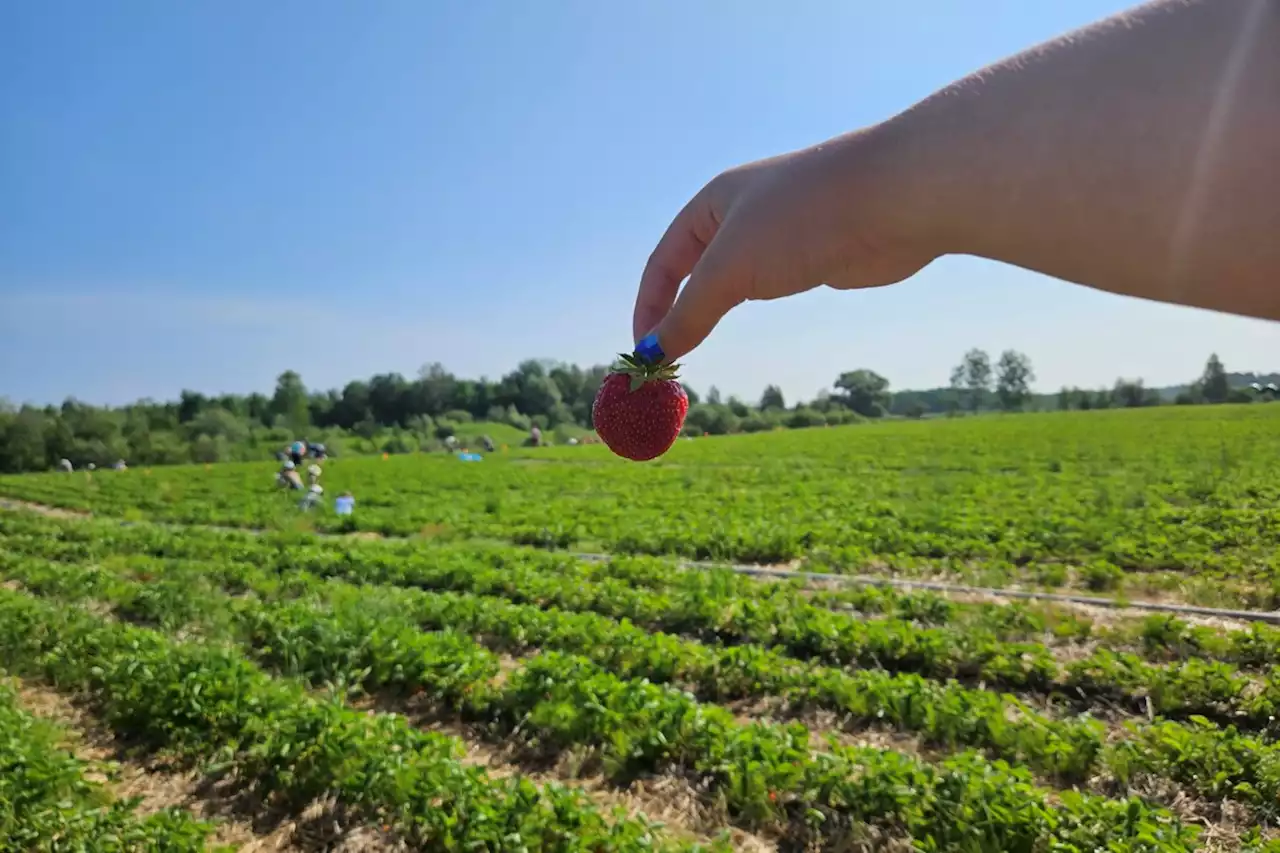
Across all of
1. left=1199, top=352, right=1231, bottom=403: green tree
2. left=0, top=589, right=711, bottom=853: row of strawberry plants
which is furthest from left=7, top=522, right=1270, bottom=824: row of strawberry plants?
left=1199, top=352, right=1231, bottom=403: green tree

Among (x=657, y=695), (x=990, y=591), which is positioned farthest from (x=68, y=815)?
(x=990, y=591)

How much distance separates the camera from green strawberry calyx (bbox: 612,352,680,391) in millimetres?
1334

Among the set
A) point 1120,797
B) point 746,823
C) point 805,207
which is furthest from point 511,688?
point 805,207

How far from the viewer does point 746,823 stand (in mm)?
3549

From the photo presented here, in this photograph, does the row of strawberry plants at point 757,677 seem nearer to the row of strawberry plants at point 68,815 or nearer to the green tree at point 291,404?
the row of strawberry plants at point 68,815

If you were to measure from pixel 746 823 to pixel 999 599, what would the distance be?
182 inches

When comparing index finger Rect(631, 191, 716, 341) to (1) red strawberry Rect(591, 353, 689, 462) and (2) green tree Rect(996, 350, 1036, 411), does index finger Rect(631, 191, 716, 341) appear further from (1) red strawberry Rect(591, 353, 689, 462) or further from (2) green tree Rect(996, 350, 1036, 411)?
(2) green tree Rect(996, 350, 1036, 411)

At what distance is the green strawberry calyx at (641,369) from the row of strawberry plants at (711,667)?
3.52 meters

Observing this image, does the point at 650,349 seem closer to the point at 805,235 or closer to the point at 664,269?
the point at 664,269

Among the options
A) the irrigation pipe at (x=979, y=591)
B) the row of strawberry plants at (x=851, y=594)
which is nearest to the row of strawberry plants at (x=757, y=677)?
the row of strawberry plants at (x=851, y=594)

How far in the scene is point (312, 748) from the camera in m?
3.93

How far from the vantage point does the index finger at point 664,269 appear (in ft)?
4.41

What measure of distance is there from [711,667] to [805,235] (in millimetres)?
4653

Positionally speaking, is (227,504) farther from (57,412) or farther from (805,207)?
(57,412)
